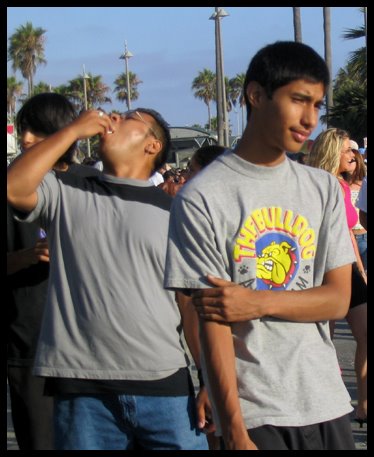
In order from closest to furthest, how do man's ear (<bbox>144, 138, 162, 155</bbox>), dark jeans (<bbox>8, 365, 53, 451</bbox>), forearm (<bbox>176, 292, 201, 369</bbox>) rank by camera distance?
forearm (<bbox>176, 292, 201, 369</bbox>) → man's ear (<bbox>144, 138, 162, 155</bbox>) → dark jeans (<bbox>8, 365, 53, 451</bbox>)

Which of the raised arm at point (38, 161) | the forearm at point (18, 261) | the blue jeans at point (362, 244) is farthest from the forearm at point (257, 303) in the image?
the blue jeans at point (362, 244)

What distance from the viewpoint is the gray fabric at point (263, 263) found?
115 inches

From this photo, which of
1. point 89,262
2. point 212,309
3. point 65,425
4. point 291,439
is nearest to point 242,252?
point 212,309

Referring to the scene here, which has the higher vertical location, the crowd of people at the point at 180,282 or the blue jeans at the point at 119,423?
the crowd of people at the point at 180,282

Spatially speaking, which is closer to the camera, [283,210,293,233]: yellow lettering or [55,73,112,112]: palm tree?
[283,210,293,233]: yellow lettering

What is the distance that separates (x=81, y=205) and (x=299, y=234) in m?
0.96

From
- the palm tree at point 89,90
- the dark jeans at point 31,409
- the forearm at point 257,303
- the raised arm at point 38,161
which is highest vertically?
the palm tree at point 89,90

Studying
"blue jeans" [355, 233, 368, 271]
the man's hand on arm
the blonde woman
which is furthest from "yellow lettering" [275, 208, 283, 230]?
"blue jeans" [355, 233, 368, 271]

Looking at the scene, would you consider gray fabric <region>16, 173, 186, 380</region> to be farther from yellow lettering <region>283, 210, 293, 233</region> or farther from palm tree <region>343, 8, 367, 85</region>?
palm tree <region>343, 8, 367, 85</region>

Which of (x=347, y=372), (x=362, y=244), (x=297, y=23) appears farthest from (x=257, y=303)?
(x=297, y=23)

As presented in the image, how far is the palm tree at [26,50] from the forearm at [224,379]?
8713 cm

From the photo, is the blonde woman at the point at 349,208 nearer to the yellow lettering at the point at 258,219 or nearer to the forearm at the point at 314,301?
the forearm at the point at 314,301

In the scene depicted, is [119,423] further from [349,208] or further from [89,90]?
[89,90]

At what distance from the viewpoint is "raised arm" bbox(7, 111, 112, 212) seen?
353 cm
